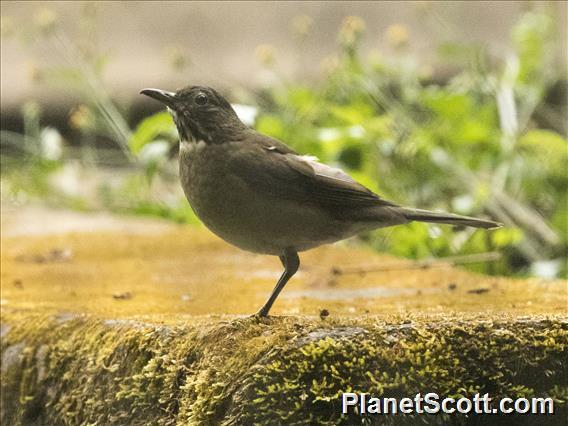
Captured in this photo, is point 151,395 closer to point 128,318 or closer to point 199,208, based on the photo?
point 128,318

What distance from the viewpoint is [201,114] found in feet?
9.98

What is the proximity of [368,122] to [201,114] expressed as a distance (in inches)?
97.7

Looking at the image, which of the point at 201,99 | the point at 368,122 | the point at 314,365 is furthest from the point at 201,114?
the point at 368,122

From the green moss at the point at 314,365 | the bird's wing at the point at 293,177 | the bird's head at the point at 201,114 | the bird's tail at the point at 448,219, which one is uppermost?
the bird's head at the point at 201,114

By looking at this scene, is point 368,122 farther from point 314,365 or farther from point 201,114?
point 314,365

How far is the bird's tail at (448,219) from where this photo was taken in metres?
2.89

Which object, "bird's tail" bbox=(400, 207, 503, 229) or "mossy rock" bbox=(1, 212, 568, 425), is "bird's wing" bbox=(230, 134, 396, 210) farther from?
"mossy rock" bbox=(1, 212, 568, 425)

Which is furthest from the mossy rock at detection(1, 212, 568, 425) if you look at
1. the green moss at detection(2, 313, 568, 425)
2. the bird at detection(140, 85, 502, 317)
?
the bird at detection(140, 85, 502, 317)

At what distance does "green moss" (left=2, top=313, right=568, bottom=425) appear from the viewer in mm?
2322

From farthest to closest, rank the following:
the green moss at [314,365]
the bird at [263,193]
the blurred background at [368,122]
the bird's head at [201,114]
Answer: the blurred background at [368,122] < the bird's head at [201,114] < the bird at [263,193] < the green moss at [314,365]

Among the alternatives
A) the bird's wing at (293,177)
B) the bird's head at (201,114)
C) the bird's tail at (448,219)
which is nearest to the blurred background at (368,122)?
the bird's head at (201,114)

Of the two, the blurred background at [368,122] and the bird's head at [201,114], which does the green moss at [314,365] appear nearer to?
the bird's head at [201,114]

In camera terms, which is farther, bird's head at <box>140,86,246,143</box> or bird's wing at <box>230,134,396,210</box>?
bird's head at <box>140,86,246,143</box>

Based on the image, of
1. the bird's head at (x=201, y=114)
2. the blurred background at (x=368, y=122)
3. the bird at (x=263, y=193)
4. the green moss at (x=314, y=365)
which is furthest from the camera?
the blurred background at (x=368, y=122)
